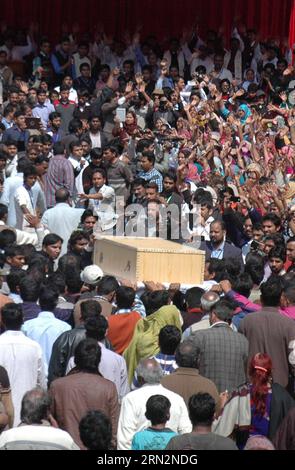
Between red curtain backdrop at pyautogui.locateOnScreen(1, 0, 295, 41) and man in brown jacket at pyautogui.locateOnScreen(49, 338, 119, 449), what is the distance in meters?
18.3

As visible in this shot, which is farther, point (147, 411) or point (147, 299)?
point (147, 299)

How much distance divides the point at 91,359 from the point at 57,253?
3.48 m

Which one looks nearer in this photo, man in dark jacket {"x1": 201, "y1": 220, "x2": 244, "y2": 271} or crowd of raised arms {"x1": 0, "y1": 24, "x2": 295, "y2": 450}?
crowd of raised arms {"x1": 0, "y1": 24, "x2": 295, "y2": 450}

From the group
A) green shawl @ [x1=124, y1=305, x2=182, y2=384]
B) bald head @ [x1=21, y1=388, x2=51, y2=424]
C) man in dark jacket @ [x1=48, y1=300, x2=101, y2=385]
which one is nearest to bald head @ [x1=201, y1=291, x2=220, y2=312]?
green shawl @ [x1=124, y1=305, x2=182, y2=384]

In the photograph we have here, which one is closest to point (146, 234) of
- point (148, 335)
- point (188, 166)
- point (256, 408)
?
point (188, 166)

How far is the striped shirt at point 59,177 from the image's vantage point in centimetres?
1493

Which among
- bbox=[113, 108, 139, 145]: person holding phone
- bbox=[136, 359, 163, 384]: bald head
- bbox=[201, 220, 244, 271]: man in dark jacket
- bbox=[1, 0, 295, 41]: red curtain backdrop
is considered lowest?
bbox=[136, 359, 163, 384]: bald head

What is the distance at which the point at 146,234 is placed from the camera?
12.7 m

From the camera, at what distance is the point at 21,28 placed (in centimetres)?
2477

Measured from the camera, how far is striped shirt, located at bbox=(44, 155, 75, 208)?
1493cm

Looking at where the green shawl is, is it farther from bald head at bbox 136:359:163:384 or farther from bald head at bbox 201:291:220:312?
bald head at bbox 136:359:163:384

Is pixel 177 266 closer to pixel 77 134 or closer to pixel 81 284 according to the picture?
pixel 81 284

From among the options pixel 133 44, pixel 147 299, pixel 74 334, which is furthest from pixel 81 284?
pixel 133 44

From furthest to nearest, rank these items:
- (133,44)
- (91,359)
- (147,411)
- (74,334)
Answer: (133,44) → (74,334) → (91,359) → (147,411)
